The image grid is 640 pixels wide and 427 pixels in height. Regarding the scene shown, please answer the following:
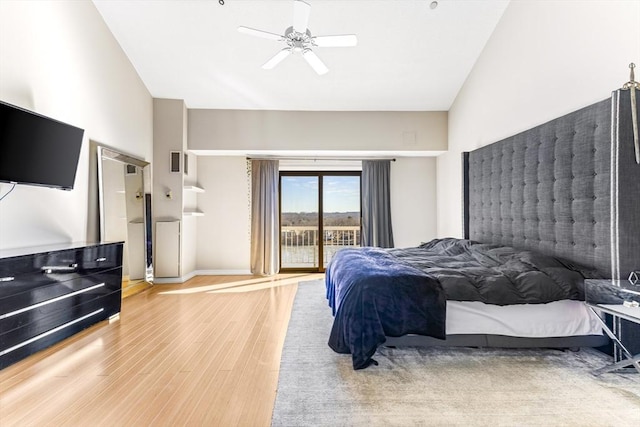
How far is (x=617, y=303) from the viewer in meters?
2.01

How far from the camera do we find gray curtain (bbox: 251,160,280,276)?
5.77m

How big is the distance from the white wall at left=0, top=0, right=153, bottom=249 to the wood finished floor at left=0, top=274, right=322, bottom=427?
3.59 feet

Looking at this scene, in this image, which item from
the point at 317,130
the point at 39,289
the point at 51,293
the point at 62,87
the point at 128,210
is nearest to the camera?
the point at 39,289

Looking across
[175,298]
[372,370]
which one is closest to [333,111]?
[175,298]

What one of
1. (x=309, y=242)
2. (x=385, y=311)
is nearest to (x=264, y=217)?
(x=309, y=242)

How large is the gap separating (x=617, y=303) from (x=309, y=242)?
4666mm

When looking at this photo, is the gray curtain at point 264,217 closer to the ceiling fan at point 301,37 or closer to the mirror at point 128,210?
the mirror at point 128,210

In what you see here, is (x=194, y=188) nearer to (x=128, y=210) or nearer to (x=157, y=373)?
(x=128, y=210)

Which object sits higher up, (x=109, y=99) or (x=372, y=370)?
(x=109, y=99)

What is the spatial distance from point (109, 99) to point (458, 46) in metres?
4.39

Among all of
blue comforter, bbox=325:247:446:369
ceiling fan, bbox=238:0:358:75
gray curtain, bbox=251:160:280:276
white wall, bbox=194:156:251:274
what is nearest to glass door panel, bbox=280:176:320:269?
gray curtain, bbox=251:160:280:276

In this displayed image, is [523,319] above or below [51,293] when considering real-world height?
below

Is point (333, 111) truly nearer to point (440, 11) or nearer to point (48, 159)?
point (440, 11)

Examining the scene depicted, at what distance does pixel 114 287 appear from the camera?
337 cm
